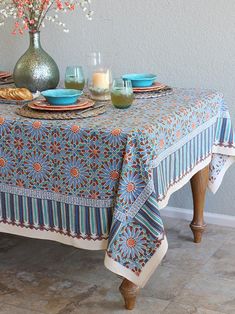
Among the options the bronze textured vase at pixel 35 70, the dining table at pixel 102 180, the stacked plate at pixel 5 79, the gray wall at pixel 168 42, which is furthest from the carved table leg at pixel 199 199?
the stacked plate at pixel 5 79

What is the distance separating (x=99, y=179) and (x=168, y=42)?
115 centimetres

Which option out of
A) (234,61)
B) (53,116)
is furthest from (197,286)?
(234,61)

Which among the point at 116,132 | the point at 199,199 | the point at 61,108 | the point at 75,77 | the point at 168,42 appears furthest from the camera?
the point at 168,42

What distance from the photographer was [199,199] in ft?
9.03

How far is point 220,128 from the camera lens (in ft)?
8.80

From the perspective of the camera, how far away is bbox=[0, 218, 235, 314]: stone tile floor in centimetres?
225

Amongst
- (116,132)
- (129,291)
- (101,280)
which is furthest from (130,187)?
(101,280)

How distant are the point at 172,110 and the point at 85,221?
533 mm

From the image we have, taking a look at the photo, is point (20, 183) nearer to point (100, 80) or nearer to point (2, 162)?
point (2, 162)

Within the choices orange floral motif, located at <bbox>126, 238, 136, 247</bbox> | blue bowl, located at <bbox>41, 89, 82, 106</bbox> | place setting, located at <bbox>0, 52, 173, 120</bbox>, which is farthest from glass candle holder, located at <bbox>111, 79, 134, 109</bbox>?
orange floral motif, located at <bbox>126, 238, 136, 247</bbox>

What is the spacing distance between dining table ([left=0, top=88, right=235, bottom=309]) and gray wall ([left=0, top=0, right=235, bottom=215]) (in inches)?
25.2

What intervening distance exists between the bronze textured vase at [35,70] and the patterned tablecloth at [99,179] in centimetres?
34

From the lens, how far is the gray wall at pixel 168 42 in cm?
282

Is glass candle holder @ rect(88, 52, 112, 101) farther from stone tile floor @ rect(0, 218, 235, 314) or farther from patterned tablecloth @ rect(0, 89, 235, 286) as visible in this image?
stone tile floor @ rect(0, 218, 235, 314)
